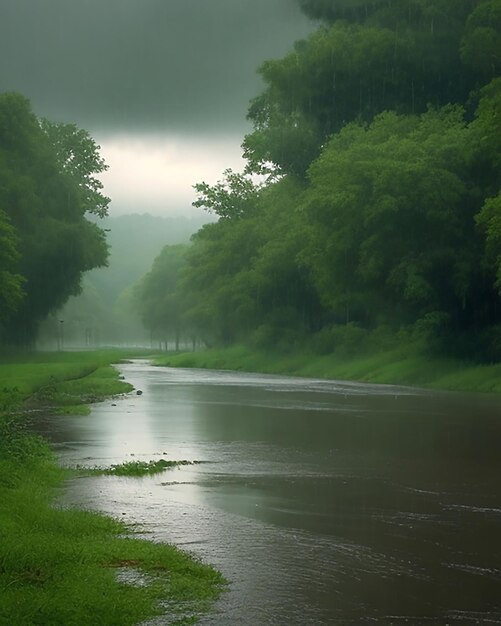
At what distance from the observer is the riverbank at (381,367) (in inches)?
1673

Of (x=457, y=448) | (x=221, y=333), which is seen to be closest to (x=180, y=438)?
(x=457, y=448)

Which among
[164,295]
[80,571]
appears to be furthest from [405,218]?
[164,295]

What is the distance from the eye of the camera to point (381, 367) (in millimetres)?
53594

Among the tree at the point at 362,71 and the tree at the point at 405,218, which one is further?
the tree at the point at 362,71

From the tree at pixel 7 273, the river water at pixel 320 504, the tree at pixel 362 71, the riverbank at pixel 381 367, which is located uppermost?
the tree at pixel 362 71

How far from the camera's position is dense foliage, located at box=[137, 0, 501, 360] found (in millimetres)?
43125

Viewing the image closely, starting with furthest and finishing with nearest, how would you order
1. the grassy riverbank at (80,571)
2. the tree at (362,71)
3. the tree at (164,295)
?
the tree at (164,295) < the tree at (362,71) < the grassy riverbank at (80,571)

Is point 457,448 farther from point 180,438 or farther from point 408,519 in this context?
point 408,519

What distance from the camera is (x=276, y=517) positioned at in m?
12.3

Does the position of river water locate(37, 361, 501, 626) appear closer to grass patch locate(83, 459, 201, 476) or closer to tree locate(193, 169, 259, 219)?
grass patch locate(83, 459, 201, 476)

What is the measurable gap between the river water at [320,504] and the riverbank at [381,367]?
48.0ft

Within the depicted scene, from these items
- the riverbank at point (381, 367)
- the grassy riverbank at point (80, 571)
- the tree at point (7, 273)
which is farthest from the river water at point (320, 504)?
the tree at point (7, 273)

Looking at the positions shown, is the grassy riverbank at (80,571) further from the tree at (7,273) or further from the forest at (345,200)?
the tree at (7,273)

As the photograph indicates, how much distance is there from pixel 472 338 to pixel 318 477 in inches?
1287
